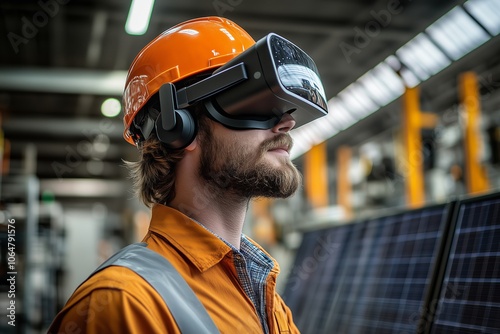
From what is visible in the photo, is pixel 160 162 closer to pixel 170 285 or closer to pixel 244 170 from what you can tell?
pixel 244 170

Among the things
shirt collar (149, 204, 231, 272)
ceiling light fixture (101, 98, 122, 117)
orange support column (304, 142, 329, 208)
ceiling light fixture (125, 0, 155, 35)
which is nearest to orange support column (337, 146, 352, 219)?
orange support column (304, 142, 329, 208)

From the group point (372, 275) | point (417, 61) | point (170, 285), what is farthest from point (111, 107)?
point (170, 285)

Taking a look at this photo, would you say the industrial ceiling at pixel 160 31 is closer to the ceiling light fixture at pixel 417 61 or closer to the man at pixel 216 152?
the ceiling light fixture at pixel 417 61

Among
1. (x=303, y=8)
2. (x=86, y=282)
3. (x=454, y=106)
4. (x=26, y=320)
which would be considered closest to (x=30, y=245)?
(x=26, y=320)

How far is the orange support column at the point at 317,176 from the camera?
13480 mm

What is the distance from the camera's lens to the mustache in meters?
1.81

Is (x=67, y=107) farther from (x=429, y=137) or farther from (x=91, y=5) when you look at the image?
(x=429, y=137)

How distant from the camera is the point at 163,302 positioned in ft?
4.42

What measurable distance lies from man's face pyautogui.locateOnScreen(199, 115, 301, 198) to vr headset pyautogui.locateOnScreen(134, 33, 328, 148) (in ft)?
0.13

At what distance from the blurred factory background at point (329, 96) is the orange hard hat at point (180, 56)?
1.95 metres

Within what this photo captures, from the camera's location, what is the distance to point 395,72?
9.84m

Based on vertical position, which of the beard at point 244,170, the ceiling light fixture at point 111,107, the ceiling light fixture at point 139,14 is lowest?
the ceiling light fixture at point 111,107

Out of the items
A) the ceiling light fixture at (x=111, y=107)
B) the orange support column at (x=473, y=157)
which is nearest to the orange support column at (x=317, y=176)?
→ the ceiling light fixture at (x=111, y=107)

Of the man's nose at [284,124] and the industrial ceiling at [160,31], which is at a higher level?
the man's nose at [284,124]
